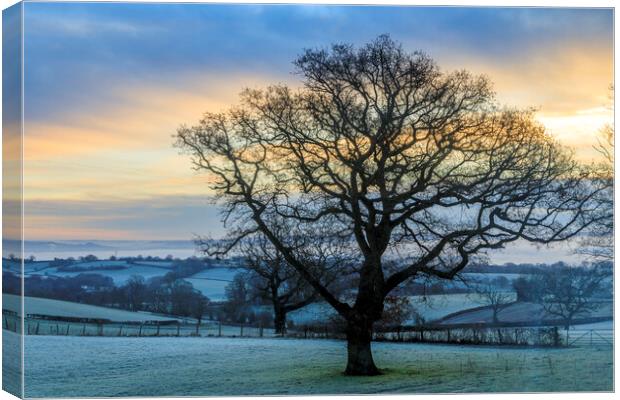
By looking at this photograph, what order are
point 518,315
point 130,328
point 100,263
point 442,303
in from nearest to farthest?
point 100,263
point 130,328
point 442,303
point 518,315

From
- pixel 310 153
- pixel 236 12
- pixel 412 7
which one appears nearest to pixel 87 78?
pixel 236 12

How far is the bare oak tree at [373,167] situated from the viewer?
70.4 feet

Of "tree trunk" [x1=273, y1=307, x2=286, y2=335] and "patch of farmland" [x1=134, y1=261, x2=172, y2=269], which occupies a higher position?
"patch of farmland" [x1=134, y1=261, x2=172, y2=269]

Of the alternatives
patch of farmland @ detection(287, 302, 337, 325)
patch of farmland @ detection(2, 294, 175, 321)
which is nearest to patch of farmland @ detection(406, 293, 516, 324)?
patch of farmland @ detection(287, 302, 337, 325)

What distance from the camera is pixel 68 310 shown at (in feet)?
68.6

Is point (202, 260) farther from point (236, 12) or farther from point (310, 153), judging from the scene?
point (236, 12)

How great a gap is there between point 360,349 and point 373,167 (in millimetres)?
3582

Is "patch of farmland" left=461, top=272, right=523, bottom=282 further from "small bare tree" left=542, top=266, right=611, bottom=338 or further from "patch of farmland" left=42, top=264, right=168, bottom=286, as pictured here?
"patch of farmland" left=42, top=264, right=168, bottom=286

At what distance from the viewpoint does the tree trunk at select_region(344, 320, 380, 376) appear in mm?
21531

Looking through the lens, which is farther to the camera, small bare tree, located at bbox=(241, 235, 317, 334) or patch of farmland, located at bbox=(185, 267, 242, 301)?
small bare tree, located at bbox=(241, 235, 317, 334)

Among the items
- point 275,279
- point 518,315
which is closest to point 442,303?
point 518,315

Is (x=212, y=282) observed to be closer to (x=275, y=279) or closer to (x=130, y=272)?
(x=275, y=279)

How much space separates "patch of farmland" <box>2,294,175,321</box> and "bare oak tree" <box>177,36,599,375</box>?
2.44 m

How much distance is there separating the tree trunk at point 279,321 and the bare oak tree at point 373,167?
33.9 inches
